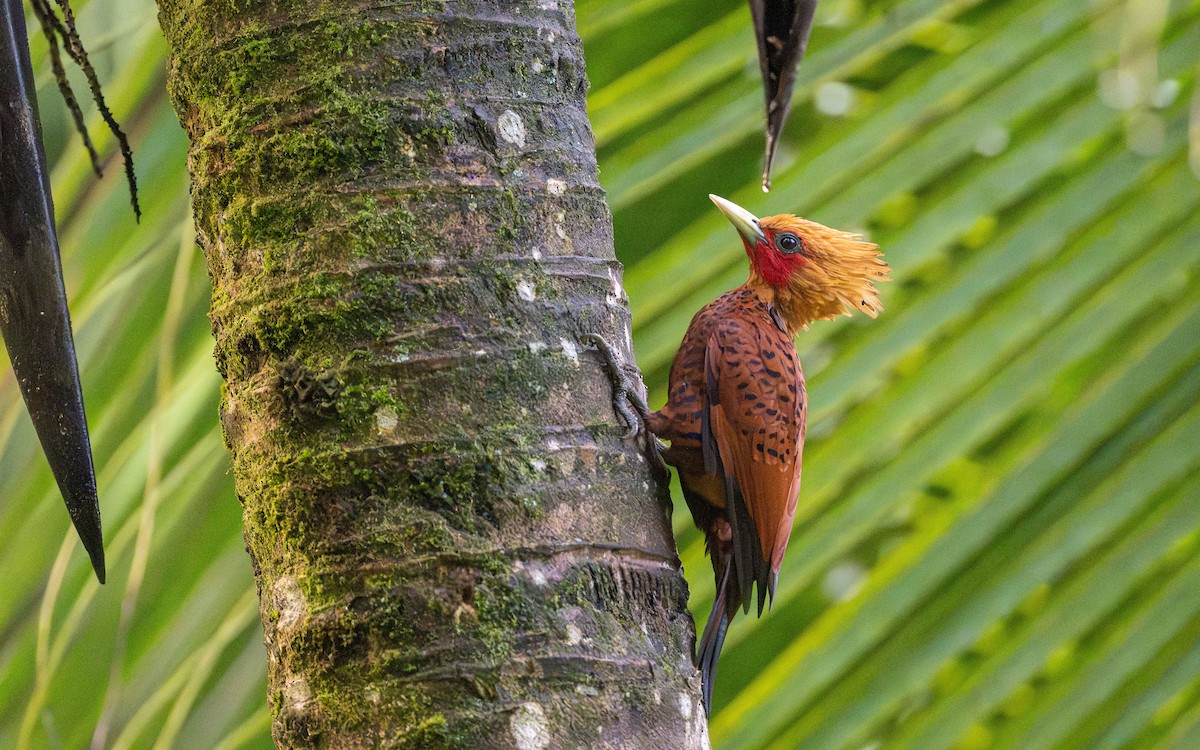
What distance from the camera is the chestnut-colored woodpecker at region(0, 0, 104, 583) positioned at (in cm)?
104

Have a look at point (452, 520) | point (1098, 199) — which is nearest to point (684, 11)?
point (1098, 199)

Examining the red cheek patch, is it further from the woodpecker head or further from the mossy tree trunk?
A: the mossy tree trunk

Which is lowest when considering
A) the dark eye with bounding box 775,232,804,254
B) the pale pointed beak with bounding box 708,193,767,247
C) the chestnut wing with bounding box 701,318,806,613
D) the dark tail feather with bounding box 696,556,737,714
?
the dark tail feather with bounding box 696,556,737,714

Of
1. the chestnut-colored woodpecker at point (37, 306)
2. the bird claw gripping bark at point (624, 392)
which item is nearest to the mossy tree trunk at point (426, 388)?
the bird claw gripping bark at point (624, 392)

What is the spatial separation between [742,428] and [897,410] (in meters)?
0.29

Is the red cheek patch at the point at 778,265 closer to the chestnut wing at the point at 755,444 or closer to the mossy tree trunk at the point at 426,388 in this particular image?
the chestnut wing at the point at 755,444

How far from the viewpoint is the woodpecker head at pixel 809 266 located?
2.32 metres

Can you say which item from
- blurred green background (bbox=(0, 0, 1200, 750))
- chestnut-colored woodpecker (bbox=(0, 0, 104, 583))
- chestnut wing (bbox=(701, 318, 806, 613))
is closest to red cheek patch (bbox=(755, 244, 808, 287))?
blurred green background (bbox=(0, 0, 1200, 750))

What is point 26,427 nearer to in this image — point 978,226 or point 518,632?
point 518,632

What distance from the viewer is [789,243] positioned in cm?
242

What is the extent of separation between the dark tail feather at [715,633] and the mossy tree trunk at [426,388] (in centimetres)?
63

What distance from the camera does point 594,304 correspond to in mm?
1438

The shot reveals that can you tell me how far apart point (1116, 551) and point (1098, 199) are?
2.20 feet

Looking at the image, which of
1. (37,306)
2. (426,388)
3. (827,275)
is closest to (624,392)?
(426,388)
